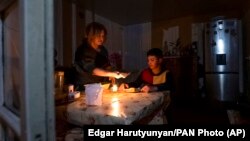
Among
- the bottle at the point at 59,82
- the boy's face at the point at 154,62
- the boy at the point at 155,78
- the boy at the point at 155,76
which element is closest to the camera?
the bottle at the point at 59,82

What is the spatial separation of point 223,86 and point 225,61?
0.49 meters

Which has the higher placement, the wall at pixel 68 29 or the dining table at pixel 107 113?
the wall at pixel 68 29

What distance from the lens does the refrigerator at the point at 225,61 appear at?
15.6 ft

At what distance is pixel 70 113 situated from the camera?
1333 mm

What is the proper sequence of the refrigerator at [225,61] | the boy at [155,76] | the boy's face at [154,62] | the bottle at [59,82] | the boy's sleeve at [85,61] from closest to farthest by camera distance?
the bottle at [59,82] → the boy's sleeve at [85,61] → the boy at [155,76] → the boy's face at [154,62] → the refrigerator at [225,61]

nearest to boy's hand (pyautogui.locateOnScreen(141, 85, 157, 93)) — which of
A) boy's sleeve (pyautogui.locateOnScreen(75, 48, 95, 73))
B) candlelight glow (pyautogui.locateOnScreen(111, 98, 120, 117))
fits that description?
boy's sleeve (pyautogui.locateOnScreen(75, 48, 95, 73))

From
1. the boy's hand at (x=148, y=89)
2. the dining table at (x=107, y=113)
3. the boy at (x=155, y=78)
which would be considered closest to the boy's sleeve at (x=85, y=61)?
the boy at (x=155, y=78)

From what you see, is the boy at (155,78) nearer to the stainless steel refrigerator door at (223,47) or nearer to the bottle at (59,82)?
the bottle at (59,82)

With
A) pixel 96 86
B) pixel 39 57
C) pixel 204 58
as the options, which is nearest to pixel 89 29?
pixel 96 86

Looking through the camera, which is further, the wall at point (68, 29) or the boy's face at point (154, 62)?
the wall at point (68, 29)

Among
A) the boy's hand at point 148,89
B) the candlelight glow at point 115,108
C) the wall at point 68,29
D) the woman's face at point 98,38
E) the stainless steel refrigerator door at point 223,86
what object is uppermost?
the wall at point 68,29

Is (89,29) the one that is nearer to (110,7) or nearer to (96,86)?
(96,86)

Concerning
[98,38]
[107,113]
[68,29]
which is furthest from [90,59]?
[68,29]

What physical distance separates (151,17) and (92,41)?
12.3ft
